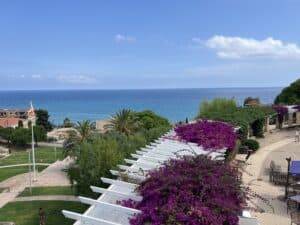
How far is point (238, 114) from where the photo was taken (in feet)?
94.3

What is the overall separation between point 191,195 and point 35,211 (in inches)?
746

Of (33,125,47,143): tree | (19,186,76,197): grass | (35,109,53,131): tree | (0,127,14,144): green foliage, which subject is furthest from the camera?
(35,109,53,131): tree

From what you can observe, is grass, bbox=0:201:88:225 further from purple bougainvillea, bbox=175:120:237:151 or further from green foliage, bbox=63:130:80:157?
purple bougainvillea, bbox=175:120:237:151

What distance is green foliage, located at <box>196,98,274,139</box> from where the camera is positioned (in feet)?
87.2

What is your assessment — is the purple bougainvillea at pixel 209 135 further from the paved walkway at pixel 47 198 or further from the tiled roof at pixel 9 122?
the tiled roof at pixel 9 122

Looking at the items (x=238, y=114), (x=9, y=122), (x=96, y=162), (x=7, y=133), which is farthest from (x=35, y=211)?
(x=9, y=122)

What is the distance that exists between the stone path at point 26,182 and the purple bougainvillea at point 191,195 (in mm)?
21325

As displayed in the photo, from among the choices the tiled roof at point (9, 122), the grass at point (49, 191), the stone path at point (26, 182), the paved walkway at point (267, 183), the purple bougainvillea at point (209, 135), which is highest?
the purple bougainvillea at point (209, 135)

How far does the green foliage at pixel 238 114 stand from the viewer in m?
26.6

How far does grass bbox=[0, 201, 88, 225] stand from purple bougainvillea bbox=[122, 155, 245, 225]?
1360 centimetres

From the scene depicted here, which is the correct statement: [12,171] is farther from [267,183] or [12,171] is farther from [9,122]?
[9,122]

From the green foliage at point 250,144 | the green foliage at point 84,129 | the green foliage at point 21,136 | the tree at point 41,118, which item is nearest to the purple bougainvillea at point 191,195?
the green foliage at point 250,144

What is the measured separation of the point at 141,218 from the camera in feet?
26.8

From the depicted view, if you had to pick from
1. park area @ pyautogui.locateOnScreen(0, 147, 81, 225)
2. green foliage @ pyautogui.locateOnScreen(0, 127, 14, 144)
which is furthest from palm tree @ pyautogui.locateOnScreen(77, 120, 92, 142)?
green foliage @ pyautogui.locateOnScreen(0, 127, 14, 144)
